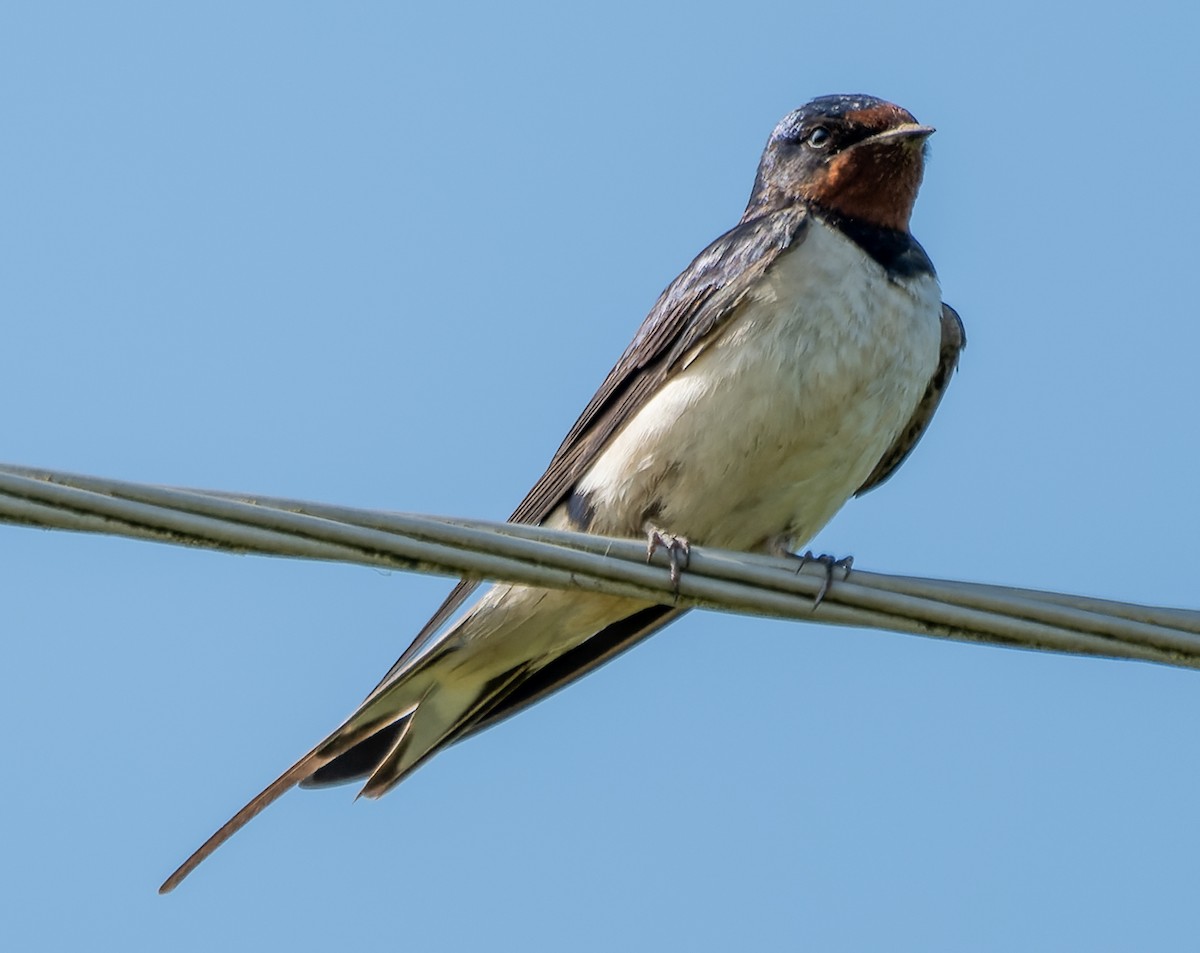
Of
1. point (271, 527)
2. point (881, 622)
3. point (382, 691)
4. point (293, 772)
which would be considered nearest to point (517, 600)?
point (382, 691)

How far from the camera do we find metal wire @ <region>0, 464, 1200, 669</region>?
9.18ft

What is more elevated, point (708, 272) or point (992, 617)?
point (708, 272)

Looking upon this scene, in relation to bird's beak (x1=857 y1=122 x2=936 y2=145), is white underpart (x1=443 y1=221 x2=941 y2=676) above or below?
below

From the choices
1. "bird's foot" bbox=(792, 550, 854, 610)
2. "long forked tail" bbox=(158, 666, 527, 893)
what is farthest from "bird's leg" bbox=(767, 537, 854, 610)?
"long forked tail" bbox=(158, 666, 527, 893)

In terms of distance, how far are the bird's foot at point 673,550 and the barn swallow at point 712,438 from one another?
18.8 inches

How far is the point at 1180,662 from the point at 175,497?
5.17 ft

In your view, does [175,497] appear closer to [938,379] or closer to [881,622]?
[881,622]

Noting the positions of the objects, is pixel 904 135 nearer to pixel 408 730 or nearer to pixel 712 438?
pixel 712 438

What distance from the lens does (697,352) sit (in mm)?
4816

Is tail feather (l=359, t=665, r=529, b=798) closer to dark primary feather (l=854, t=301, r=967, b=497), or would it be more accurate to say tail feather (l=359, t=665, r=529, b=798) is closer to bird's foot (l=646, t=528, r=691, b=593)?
bird's foot (l=646, t=528, r=691, b=593)

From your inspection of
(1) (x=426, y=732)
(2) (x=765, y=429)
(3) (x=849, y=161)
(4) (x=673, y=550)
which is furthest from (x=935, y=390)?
(4) (x=673, y=550)

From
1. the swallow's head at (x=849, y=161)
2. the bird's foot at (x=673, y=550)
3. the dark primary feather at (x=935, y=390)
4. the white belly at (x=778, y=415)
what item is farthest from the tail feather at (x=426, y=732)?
the swallow's head at (x=849, y=161)

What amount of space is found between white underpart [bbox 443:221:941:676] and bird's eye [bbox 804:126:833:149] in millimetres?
600

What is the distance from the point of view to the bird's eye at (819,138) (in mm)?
5465
